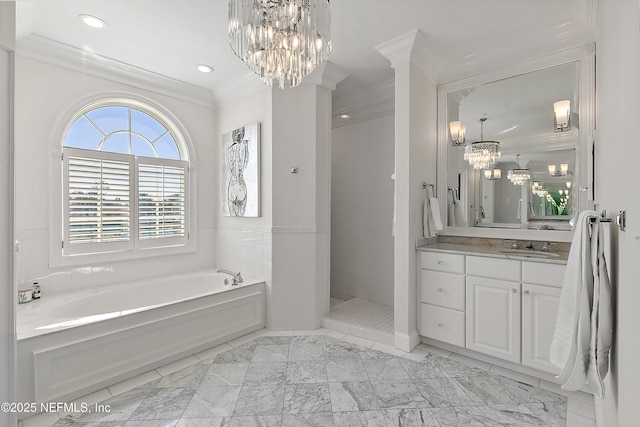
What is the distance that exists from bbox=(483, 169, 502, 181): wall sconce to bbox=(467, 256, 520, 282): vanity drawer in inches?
33.3

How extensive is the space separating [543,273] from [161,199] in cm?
361

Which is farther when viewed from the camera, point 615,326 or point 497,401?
point 497,401

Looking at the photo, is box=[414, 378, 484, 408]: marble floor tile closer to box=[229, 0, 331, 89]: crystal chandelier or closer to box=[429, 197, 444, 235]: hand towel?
box=[429, 197, 444, 235]: hand towel

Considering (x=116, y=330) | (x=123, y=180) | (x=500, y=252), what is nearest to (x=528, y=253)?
(x=500, y=252)

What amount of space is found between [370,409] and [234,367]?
1105mm

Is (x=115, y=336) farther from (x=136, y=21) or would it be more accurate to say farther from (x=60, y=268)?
(x=136, y=21)

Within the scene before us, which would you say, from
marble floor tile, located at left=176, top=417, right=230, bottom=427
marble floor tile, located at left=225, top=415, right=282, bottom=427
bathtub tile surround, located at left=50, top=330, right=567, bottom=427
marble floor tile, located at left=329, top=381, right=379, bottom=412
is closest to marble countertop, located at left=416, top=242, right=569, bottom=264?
bathtub tile surround, located at left=50, top=330, right=567, bottom=427

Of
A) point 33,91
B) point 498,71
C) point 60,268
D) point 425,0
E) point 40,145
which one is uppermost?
point 425,0

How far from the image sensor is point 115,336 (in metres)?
2.18

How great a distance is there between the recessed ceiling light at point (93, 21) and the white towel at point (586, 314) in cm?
331

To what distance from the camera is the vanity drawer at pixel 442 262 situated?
8.17 feet

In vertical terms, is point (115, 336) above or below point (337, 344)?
above

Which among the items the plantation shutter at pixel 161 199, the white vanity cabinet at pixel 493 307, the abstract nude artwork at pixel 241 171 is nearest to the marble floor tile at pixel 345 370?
the white vanity cabinet at pixel 493 307

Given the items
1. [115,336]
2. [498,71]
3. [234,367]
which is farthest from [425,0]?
[115,336]
